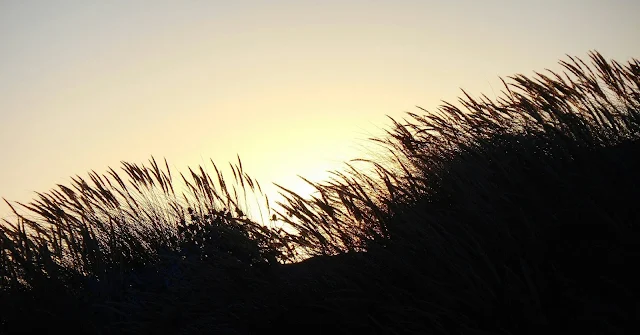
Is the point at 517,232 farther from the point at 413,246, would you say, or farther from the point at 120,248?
the point at 120,248

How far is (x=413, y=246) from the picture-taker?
2.89m

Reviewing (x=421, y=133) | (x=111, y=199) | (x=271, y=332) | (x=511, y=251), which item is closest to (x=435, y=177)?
(x=421, y=133)

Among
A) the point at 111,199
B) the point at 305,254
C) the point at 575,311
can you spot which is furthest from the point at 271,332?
the point at 111,199

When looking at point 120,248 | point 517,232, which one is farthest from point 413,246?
point 120,248

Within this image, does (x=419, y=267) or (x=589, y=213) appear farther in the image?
(x=419, y=267)

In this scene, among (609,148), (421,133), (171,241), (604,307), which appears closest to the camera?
(604,307)

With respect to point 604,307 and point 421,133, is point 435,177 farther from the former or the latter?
point 604,307

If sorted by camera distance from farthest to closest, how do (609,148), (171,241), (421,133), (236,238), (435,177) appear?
(171,241) → (421,133) → (236,238) → (435,177) → (609,148)

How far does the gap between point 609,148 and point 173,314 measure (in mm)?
2791

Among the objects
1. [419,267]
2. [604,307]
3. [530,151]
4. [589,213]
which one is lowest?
[604,307]

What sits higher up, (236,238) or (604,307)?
(236,238)

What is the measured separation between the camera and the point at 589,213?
8.92 feet

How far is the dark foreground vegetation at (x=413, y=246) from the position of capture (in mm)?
2486

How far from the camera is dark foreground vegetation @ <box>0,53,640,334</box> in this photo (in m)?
2.49
